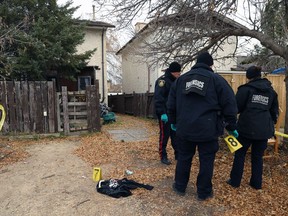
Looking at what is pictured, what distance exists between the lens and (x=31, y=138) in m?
7.97

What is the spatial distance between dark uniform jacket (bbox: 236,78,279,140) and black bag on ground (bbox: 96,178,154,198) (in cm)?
170

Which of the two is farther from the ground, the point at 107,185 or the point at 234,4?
the point at 234,4

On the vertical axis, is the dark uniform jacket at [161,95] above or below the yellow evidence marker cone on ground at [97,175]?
above

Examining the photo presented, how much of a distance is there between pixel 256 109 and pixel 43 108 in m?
6.39

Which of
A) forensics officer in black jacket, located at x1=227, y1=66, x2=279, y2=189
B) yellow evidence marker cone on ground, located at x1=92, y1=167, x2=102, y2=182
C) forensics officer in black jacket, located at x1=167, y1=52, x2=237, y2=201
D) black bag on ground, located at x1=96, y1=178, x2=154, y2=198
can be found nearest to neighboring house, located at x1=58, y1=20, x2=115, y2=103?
yellow evidence marker cone on ground, located at x1=92, y1=167, x2=102, y2=182

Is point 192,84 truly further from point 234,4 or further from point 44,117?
point 44,117

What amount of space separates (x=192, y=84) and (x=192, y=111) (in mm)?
352

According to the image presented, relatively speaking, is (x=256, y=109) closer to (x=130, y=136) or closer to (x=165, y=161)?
(x=165, y=161)

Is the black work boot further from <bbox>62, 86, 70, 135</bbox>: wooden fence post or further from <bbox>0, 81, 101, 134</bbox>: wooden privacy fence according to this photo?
<bbox>62, 86, 70, 135</bbox>: wooden fence post

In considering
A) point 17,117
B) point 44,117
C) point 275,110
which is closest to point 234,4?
point 275,110

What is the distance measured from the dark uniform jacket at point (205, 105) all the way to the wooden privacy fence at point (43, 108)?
18.0 ft

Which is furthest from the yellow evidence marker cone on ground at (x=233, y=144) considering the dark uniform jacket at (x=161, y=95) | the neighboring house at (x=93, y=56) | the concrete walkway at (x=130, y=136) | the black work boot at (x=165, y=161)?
the neighboring house at (x=93, y=56)

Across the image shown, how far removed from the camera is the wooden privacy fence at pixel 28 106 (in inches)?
314

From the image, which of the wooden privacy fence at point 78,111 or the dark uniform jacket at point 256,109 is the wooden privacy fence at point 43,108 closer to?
the wooden privacy fence at point 78,111
